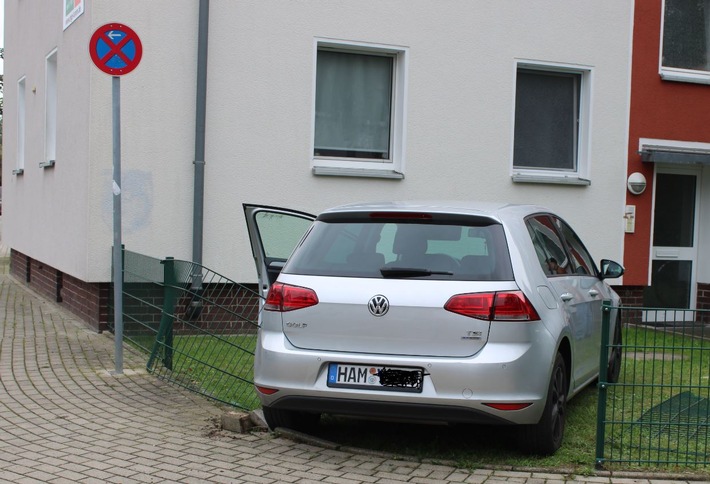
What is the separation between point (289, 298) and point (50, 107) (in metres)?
8.98

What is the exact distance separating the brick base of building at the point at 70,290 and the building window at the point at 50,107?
1.70 metres

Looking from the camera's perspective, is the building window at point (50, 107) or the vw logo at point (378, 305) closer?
the vw logo at point (378, 305)

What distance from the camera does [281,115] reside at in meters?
11.3

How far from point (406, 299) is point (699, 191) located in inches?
375

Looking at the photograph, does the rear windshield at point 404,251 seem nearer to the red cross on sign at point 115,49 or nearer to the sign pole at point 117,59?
the sign pole at point 117,59

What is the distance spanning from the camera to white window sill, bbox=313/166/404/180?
1141 centimetres

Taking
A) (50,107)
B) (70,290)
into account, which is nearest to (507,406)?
(70,290)

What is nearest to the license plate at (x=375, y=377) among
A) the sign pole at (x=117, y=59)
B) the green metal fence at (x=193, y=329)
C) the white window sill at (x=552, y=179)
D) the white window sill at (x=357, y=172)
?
the green metal fence at (x=193, y=329)

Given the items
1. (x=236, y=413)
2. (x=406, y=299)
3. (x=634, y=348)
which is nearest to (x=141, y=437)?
(x=236, y=413)

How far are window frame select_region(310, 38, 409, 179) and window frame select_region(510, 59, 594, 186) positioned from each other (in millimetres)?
1513

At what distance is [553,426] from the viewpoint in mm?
5812

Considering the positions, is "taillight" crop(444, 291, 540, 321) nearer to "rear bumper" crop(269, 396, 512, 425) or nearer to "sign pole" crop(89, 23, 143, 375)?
"rear bumper" crop(269, 396, 512, 425)

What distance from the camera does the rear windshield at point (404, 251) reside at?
567 centimetres

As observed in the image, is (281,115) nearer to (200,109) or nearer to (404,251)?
(200,109)
